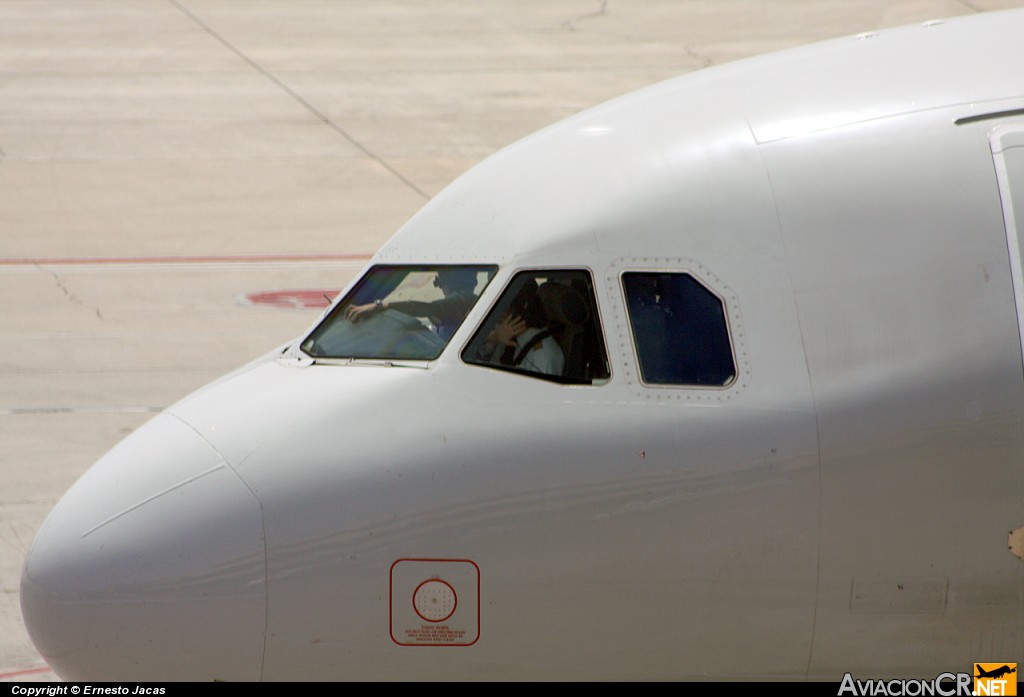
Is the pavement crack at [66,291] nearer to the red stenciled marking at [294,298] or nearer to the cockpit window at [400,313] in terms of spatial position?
the red stenciled marking at [294,298]

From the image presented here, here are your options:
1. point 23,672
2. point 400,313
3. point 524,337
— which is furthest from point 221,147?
point 524,337

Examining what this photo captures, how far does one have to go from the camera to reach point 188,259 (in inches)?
814

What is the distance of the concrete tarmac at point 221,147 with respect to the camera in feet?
52.9

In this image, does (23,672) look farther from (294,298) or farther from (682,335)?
(294,298)

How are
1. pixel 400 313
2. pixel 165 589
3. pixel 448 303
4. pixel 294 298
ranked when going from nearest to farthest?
pixel 165 589
pixel 448 303
pixel 400 313
pixel 294 298

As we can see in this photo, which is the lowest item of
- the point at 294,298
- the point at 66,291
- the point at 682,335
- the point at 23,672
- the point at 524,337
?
the point at 23,672

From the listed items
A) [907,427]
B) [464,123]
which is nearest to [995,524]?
[907,427]

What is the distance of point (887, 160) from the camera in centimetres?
695

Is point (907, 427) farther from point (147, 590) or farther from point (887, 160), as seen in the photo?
point (147, 590)

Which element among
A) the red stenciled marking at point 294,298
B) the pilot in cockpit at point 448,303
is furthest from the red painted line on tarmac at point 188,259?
the pilot in cockpit at point 448,303

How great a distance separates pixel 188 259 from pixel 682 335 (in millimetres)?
15075

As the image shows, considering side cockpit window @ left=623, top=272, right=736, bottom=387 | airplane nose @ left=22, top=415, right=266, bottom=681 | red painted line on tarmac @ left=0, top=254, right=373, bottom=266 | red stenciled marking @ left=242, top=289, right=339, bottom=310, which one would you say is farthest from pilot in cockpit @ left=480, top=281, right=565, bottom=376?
red painted line on tarmac @ left=0, top=254, right=373, bottom=266

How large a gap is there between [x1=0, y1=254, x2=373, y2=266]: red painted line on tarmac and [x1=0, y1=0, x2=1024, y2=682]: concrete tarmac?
5cm

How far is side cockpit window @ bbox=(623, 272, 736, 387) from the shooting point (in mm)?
6832
